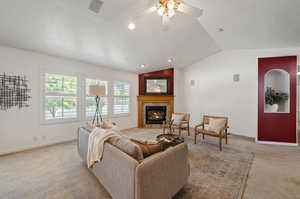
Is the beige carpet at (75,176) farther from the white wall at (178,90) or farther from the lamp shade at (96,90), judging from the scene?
the white wall at (178,90)

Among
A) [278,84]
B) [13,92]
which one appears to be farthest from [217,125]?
[13,92]

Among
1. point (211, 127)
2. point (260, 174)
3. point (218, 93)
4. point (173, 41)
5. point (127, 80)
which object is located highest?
point (173, 41)

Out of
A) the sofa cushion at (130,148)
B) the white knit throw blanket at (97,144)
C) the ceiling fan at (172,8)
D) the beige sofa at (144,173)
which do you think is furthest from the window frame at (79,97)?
the ceiling fan at (172,8)

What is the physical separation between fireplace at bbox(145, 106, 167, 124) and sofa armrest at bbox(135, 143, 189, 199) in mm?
4268

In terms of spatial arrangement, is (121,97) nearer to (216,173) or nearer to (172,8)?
(172,8)

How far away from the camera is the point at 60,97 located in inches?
155

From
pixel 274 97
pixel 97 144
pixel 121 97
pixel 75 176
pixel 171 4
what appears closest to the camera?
pixel 97 144

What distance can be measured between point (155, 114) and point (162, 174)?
481 centimetres

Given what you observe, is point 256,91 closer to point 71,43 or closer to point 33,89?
point 71,43

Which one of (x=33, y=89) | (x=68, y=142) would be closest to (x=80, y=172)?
(x=68, y=142)

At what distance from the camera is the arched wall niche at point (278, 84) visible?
13.1 feet

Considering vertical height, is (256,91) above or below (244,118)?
above

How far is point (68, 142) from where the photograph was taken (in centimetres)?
398

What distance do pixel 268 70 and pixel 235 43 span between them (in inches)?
50.4
